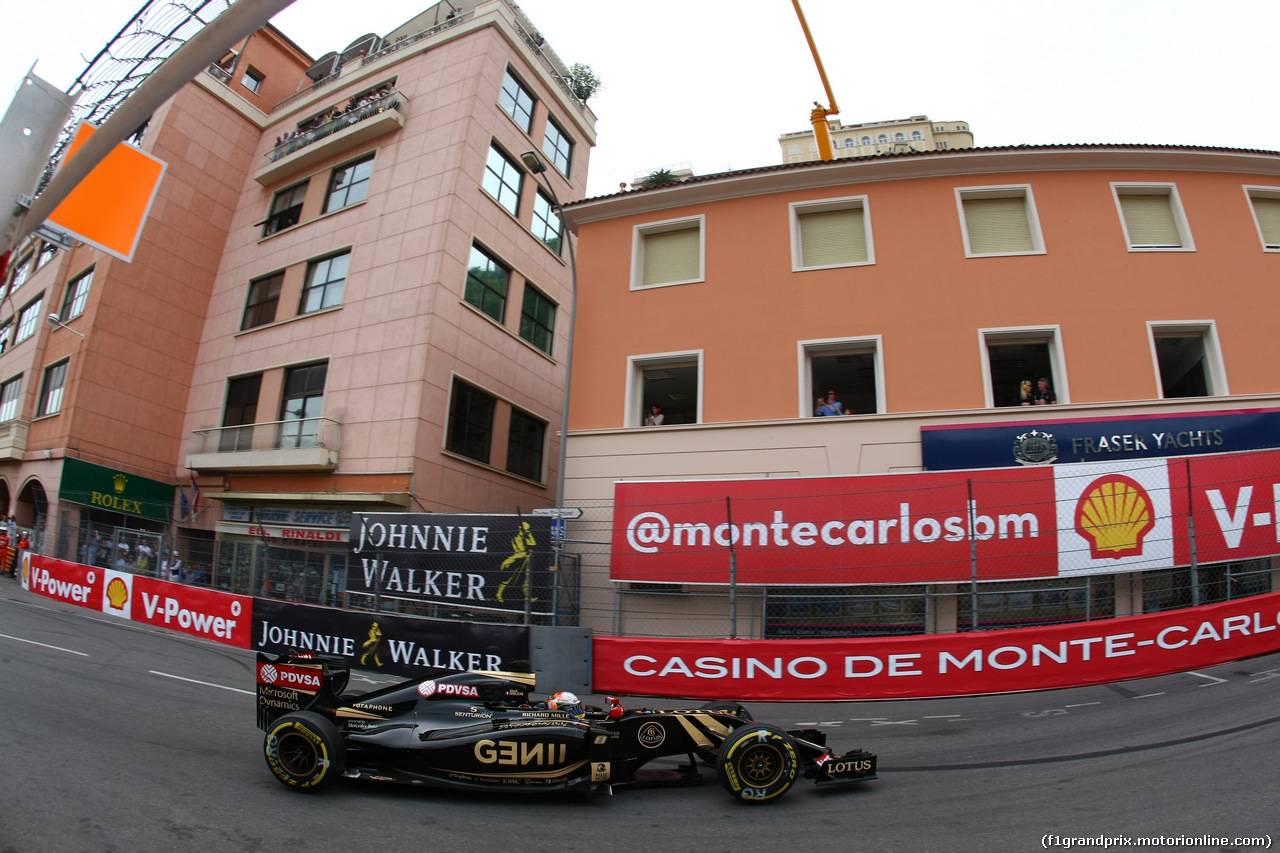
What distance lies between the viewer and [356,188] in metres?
21.1

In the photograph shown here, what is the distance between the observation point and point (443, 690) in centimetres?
554

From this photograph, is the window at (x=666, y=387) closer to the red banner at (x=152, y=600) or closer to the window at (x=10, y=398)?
the red banner at (x=152, y=600)

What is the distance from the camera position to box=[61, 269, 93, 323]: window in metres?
24.2

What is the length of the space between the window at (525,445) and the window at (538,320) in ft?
8.60

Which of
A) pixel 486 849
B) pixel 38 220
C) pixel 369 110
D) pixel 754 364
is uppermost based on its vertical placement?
pixel 369 110

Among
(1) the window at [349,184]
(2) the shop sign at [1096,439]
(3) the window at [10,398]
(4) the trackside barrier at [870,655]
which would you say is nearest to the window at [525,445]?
(1) the window at [349,184]

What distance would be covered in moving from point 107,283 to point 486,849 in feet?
84.3

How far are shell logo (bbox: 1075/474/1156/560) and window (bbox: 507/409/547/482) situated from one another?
49.3ft

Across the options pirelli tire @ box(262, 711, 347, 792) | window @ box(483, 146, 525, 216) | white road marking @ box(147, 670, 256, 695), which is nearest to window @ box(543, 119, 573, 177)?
window @ box(483, 146, 525, 216)

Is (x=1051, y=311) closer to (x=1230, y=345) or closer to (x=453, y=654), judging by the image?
(x=1230, y=345)

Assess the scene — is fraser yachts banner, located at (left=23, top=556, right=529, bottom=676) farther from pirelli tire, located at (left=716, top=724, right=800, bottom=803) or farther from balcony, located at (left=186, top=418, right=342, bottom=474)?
pirelli tire, located at (left=716, top=724, right=800, bottom=803)

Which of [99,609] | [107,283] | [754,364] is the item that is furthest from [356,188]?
[754,364]

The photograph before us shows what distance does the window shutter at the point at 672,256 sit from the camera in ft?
48.4

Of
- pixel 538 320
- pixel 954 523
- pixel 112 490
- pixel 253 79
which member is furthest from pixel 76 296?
pixel 954 523
